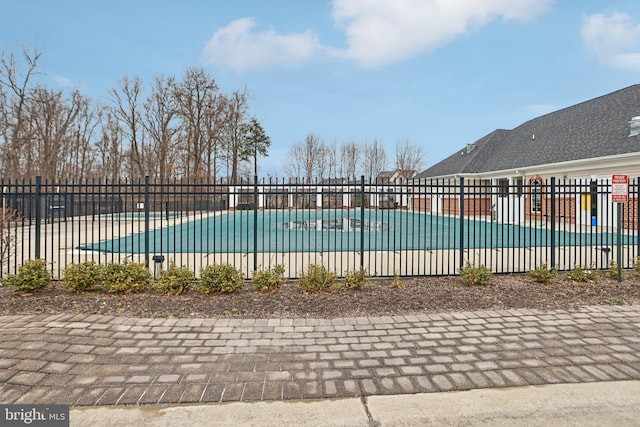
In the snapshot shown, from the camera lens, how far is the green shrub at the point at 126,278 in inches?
210

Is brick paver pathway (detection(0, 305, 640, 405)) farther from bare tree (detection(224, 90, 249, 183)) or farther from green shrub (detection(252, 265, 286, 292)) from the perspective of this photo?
bare tree (detection(224, 90, 249, 183))

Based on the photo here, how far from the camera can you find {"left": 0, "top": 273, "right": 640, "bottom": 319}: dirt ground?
464cm

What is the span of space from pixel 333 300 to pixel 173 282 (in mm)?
2516

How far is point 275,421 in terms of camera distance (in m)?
2.40

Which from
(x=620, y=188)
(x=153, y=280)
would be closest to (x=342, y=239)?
(x=153, y=280)

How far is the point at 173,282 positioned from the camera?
533 centimetres

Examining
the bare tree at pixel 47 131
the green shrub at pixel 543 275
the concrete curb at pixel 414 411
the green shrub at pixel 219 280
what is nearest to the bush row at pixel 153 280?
the green shrub at pixel 219 280

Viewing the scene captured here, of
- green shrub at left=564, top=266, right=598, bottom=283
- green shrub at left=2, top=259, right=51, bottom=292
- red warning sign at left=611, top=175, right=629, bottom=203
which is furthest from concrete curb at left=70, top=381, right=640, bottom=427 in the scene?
red warning sign at left=611, top=175, right=629, bottom=203

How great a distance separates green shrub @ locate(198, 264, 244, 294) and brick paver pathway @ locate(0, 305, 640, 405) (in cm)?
103

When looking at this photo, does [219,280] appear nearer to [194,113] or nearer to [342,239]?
[342,239]

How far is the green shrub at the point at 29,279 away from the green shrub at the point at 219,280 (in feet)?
7.93

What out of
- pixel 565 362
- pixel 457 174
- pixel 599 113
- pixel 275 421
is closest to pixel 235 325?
pixel 275 421

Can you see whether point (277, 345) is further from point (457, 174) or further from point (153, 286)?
point (457, 174)

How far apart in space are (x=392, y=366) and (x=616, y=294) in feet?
15.3
